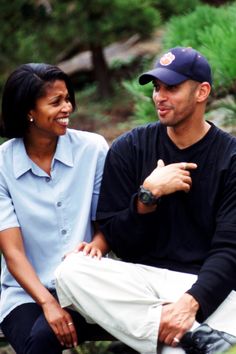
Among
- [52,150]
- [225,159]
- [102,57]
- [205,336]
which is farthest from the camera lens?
[102,57]

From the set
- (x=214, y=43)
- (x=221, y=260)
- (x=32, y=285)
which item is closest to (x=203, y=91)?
(x=221, y=260)

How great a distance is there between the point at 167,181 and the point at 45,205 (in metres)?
0.60

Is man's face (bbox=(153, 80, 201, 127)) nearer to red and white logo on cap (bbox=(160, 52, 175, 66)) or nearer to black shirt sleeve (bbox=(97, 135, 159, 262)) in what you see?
red and white logo on cap (bbox=(160, 52, 175, 66))

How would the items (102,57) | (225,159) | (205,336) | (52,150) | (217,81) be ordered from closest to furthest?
1. (205,336)
2. (225,159)
3. (52,150)
4. (217,81)
5. (102,57)

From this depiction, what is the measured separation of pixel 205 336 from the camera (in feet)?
11.2

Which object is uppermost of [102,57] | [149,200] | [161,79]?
[161,79]

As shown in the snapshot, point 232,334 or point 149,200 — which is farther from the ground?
point 149,200

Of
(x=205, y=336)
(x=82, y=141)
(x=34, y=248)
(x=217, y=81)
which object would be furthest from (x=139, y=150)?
(x=217, y=81)

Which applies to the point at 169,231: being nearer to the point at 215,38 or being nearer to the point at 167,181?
the point at 167,181

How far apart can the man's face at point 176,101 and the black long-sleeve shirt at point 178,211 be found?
13 cm

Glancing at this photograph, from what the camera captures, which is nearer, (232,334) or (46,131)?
(232,334)

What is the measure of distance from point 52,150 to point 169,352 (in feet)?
3.56

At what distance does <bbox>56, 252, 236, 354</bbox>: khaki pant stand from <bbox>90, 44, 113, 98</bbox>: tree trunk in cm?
829

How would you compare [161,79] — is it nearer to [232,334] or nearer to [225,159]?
[225,159]
